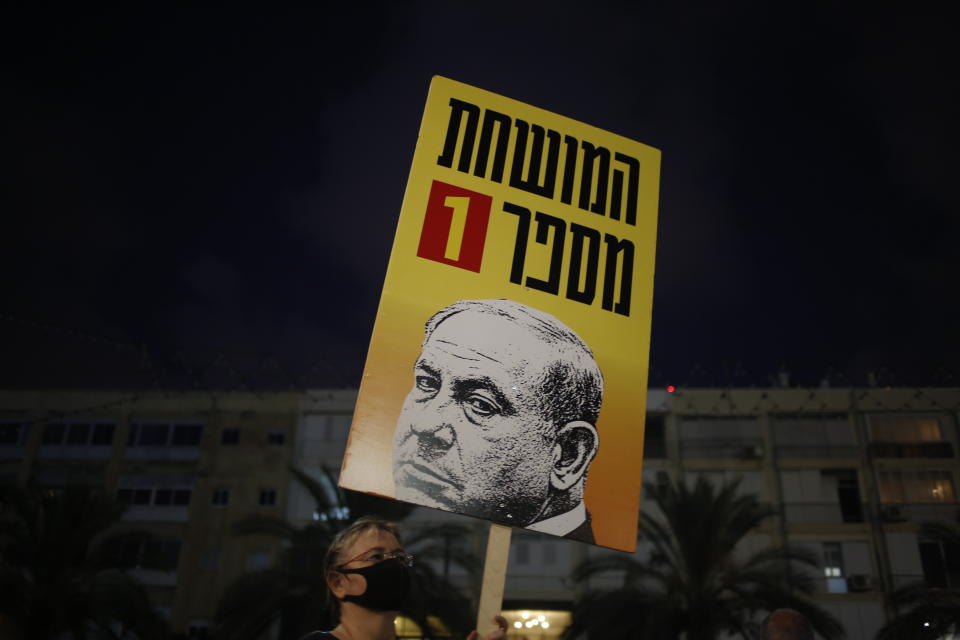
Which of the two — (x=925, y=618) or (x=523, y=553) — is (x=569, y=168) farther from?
(x=523, y=553)

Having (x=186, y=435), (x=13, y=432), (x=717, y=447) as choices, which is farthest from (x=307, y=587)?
(x=13, y=432)

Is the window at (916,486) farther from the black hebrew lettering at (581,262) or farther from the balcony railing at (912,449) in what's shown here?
the black hebrew lettering at (581,262)

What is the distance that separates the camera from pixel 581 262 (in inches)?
150

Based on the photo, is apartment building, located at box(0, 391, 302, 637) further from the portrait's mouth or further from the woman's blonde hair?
the woman's blonde hair

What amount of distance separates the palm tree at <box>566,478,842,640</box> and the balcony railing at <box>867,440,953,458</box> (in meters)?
14.5

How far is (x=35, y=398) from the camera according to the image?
1512 inches

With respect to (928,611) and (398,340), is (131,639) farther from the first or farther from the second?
(398,340)

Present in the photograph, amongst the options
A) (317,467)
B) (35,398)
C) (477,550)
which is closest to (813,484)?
(477,550)

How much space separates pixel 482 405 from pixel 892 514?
3470 cm

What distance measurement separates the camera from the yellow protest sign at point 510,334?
3350mm

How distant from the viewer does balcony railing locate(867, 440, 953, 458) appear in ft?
114

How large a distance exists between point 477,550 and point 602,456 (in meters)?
31.9

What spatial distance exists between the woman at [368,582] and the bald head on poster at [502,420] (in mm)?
324

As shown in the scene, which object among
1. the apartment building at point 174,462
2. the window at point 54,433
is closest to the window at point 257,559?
the apartment building at point 174,462
